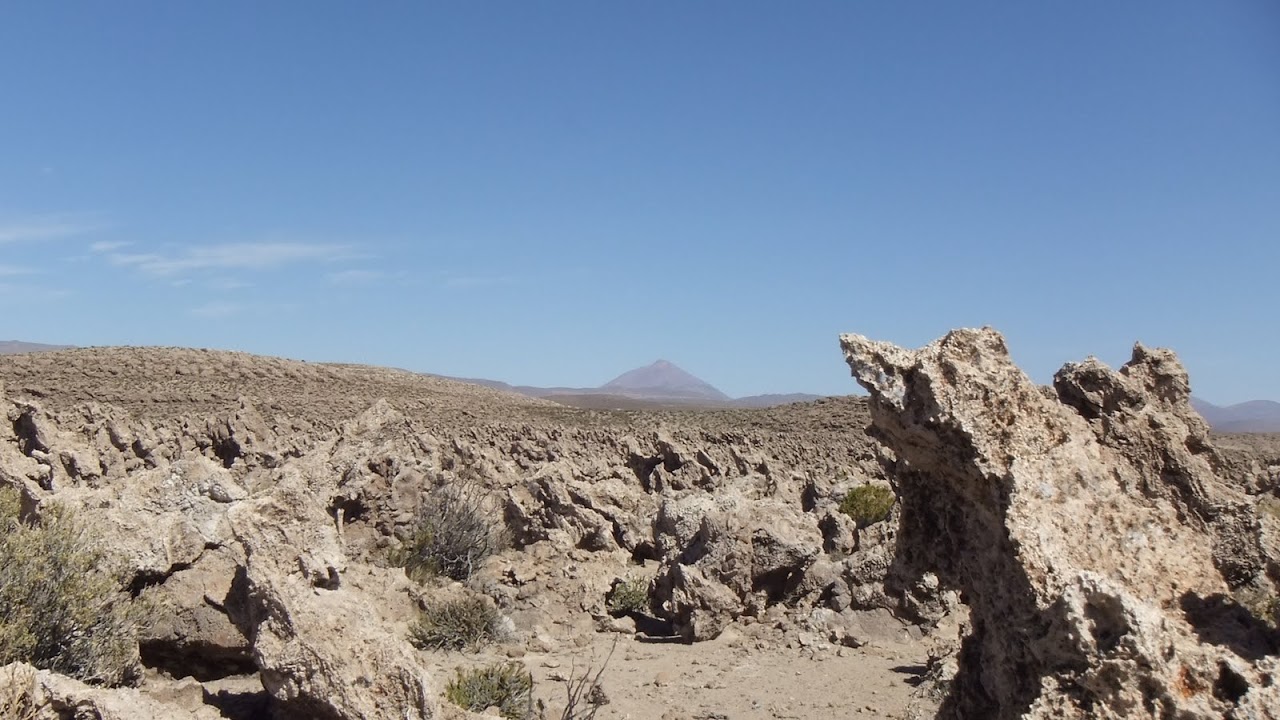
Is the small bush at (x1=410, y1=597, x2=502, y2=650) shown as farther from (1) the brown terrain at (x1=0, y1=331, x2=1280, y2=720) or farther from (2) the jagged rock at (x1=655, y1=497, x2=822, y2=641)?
(2) the jagged rock at (x1=655, y1=497, x2=822, y2=641)

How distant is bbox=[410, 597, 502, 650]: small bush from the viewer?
914cm

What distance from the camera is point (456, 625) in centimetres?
937

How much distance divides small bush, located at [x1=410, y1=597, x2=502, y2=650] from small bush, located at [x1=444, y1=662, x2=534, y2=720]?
1.90 meters

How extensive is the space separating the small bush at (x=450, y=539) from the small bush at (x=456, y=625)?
6.61ft

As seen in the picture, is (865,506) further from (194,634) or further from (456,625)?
(194,634)

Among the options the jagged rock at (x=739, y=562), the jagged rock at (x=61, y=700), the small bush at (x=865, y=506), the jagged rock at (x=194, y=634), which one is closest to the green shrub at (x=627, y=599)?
the jagged rock at (x=739, y=562)

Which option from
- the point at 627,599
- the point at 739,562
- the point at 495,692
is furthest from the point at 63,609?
the point at 739,562

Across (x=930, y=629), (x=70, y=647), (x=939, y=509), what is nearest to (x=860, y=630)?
(x=930, y=629)

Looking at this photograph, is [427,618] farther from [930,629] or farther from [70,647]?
[930,629]

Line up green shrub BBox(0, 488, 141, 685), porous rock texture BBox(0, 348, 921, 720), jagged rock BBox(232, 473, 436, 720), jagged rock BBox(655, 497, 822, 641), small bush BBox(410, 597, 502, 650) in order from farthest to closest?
jagged rock BBox(655, 497, 822, 641), small bush BBox(410, 597, 502, 650), green shrub BBox(0, 488, 141, 685), porous rock texture BBox(0, 348, 921, 720), jagged rock BBox(232, 473, 436, 720)

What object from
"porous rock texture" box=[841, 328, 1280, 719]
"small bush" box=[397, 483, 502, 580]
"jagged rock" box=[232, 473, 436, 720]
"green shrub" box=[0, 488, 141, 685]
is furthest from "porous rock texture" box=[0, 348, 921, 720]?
"porous rock texture" box=[841, 328, 1280, 719]

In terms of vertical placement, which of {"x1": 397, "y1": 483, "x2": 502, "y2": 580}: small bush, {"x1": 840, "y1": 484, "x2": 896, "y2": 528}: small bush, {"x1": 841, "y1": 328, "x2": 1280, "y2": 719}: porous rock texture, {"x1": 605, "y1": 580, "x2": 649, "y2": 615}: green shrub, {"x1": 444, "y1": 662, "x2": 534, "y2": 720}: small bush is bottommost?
{"x1": 605, "y1": 580, "x2": 649, "y2": 615}: green shrub

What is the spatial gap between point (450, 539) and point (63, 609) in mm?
6751

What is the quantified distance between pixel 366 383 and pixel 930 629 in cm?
3468
